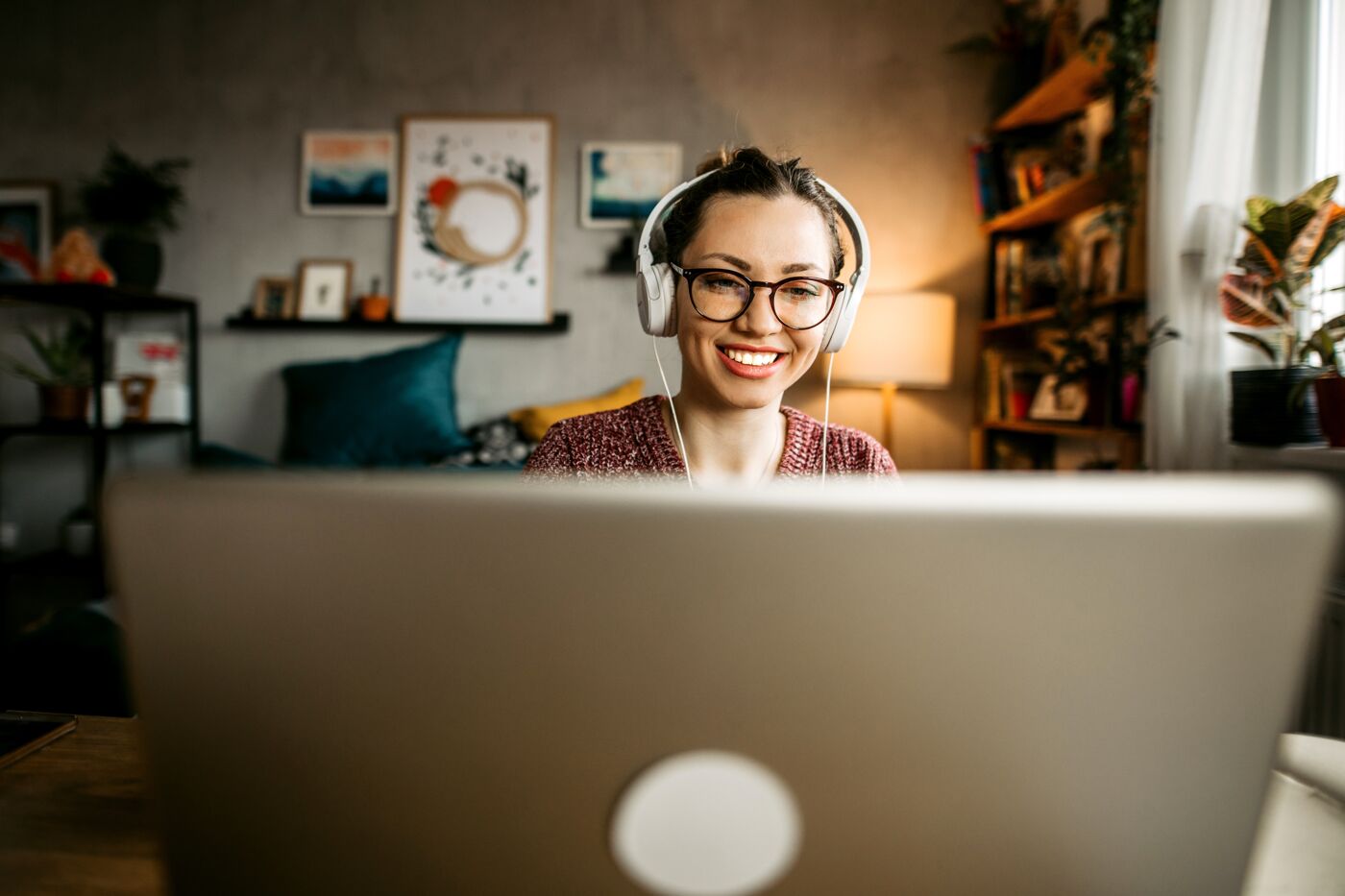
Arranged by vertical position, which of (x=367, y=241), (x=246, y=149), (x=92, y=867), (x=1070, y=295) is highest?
(x=246, y=149)

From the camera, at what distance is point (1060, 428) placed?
243 cm

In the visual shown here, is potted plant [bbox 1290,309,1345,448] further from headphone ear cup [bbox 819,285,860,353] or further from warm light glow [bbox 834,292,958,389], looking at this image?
warm light glow [bbox 834,292,958,389]

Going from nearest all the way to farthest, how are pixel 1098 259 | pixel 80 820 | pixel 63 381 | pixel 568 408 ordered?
1. pixel 80 820
2. pixel 1098 259
3. pixel 63 381
4. pixel 568 408

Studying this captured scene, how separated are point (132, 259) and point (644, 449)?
272 centimetres

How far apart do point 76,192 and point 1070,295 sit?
144 inches

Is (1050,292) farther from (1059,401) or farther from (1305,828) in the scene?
(1305,828)

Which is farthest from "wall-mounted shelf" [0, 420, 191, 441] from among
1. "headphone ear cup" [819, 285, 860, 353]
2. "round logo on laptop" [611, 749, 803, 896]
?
"round logo on laptop" [611, 749, 803, 896]

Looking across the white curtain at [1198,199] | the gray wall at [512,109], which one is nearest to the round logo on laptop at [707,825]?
the white curtain at [1198,199]

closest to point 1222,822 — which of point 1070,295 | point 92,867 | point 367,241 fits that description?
point 92,867

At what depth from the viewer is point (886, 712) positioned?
0.33 metres

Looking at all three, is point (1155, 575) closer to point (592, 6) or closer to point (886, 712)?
point (886, 712)

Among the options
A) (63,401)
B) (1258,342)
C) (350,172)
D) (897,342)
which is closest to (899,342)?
(897,342)

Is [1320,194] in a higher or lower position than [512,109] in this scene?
lower

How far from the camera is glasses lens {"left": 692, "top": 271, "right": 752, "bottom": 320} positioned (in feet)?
3.41
